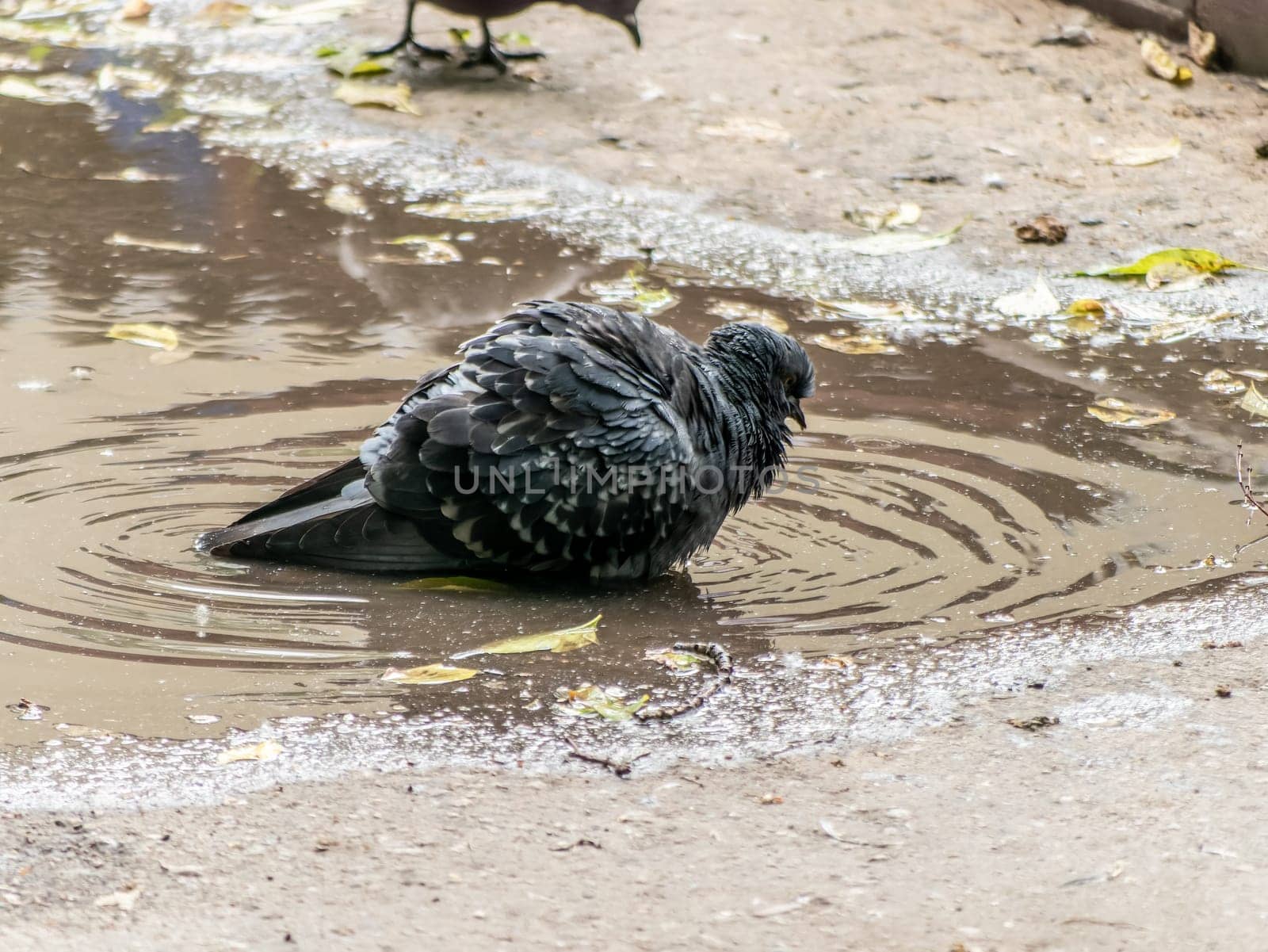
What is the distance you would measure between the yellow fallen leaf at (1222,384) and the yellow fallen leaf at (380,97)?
4914 mm

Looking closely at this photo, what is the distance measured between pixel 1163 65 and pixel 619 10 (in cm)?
327

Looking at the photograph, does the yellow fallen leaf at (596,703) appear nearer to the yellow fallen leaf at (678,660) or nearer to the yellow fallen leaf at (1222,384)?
the yellow fallen leaf at (678,660)

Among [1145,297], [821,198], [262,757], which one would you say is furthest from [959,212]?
[262,757]

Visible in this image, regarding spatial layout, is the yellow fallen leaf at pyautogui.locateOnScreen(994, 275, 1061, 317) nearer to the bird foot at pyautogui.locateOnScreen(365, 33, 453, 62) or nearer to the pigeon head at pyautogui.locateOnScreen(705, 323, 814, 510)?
the pigeon head at pyautogui.locateOnScreen(705, 323, 814, 510)

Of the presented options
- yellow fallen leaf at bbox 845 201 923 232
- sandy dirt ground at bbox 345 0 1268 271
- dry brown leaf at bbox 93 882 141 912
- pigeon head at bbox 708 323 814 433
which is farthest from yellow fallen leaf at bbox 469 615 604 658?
yellow fallen leaf at bbox 845 201 923 232

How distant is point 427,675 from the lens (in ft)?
12.3

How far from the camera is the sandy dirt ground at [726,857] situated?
2.74 meters

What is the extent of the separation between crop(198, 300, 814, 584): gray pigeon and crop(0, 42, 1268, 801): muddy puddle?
0.12m

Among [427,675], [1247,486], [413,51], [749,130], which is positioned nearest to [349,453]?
[427,675]

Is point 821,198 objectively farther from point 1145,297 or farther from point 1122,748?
point 1122,748

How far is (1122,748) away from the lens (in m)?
3.41

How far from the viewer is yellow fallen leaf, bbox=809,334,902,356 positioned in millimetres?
6137

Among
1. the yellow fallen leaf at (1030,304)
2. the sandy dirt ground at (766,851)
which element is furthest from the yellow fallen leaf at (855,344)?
the sandy dirt ground at (766,851)

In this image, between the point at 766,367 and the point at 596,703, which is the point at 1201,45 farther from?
the point at 596,703
